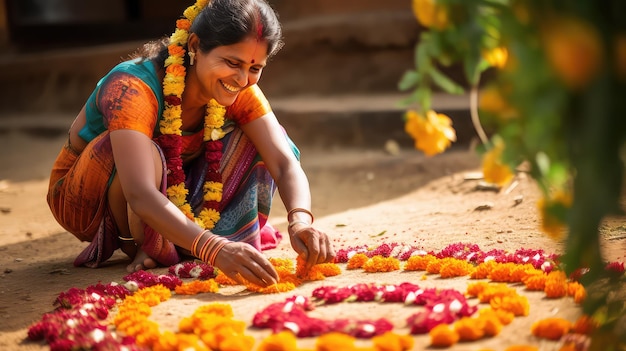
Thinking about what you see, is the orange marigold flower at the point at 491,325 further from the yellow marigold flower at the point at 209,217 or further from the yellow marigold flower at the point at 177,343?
the yellow marigold flower at the point at 209,217

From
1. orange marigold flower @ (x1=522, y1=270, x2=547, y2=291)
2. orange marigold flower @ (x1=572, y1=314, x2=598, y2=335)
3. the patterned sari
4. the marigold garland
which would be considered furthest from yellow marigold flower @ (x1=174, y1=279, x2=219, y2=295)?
orange marigold flower @ (x1=572, y1=314, x2=598, y2=335)

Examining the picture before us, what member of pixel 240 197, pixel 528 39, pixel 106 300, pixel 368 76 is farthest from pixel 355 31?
pixel 528 39

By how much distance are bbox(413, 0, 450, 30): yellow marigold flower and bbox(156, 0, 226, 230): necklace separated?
204cm

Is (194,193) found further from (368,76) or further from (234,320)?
(368,76)

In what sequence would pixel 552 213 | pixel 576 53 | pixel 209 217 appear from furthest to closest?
pixel 209 217, pixel 552 213, pixel 576 53

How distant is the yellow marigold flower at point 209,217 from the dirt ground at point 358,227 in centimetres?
38

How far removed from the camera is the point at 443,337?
257 centimetres

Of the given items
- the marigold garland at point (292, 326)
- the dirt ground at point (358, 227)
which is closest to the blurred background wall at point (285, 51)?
the dirt ground at point (358, 227)

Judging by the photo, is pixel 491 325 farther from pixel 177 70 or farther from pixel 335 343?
pixel 177 70

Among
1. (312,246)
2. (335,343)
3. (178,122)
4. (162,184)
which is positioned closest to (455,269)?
(312,246)

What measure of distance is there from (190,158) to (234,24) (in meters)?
0.92

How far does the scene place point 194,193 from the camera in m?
4.27

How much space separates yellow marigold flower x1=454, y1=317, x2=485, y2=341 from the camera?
2607 mm

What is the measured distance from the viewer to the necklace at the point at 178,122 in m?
3.95
